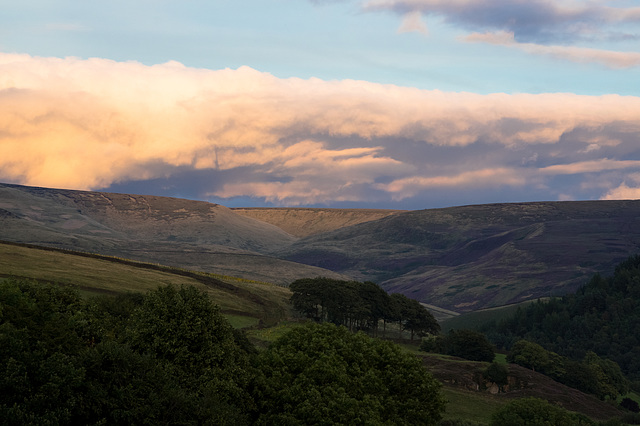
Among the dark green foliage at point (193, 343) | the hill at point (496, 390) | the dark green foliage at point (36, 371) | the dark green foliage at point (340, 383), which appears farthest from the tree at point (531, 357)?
the dark green foliage at point (36, 371)

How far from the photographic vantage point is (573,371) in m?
132

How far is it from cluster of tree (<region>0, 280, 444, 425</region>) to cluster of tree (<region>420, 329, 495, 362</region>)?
76914 millimetres

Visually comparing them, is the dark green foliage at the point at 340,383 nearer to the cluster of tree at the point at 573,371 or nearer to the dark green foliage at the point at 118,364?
the dark green foliage at the point at 118,364

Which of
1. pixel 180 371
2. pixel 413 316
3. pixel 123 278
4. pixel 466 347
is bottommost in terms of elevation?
pixel 466 347

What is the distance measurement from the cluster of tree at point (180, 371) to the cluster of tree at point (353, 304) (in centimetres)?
7975

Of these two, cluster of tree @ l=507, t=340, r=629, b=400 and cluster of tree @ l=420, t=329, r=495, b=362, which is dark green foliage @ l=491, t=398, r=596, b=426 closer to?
cluster of tree @ l=420, t=329, r=495, b=362

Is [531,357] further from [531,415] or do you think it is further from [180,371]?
[180,371]

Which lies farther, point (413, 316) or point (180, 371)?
point (413, 316)

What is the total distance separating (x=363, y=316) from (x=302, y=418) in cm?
10127

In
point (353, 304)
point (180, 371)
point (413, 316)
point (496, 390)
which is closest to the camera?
point (180, 371)

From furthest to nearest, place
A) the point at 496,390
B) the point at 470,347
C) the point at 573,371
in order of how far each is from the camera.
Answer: the point at 470,347 < the point at 573,371 < the point at 496,390

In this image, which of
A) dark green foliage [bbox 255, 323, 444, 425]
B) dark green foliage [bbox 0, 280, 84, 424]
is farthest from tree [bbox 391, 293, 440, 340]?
dark green foliage [bbox 0, 280, 84, 424]

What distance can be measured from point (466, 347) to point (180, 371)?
102 m

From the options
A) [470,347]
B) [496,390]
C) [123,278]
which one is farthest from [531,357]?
[123,278]
